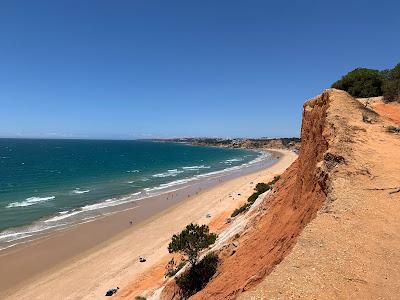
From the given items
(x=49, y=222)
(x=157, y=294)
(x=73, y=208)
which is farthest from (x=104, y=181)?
(x=157, y=294)

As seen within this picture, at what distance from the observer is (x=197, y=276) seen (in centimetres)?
1579

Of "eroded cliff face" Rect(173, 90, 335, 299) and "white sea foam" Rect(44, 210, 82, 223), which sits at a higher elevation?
"eroded cliff face" Rect(173, 90, 335, 299)

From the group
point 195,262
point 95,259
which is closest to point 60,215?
point 95,259

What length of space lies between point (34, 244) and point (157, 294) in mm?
18692

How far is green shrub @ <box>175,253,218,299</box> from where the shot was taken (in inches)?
599

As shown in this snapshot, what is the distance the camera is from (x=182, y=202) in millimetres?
49688

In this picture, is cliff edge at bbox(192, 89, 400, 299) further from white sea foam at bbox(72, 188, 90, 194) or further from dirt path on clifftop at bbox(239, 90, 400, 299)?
white sea foam at bbox(72, 188, 90, 194)

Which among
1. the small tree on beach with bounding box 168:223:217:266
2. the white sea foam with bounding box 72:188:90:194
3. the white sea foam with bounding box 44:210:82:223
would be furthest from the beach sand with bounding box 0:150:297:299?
the white sea foam with bounding box 72:188:90:194

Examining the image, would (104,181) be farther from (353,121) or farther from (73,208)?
(353,121)

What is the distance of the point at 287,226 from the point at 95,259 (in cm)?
2163

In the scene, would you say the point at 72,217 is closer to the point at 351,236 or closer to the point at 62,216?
the point at 62,216

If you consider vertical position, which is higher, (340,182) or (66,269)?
(340,182)

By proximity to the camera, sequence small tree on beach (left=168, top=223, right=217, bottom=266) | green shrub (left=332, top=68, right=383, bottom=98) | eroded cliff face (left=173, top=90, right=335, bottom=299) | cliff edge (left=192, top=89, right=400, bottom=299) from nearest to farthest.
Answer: cliff edge (left=192, top=89, right=400, bottom=299), eroded cliff face (left=173, top=90, right=335, bottom=299), small tree on beach (left=168, top=223, right=217, bottom=266), green shrub (left=332, top=68, right=383, bottom=98)

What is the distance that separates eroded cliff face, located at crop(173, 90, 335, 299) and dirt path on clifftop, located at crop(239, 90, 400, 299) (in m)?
0.57
